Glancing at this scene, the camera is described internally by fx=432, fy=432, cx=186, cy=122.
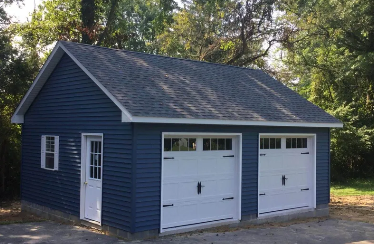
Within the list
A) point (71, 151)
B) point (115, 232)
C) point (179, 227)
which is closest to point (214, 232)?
point (179, 227)

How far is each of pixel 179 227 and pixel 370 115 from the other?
18.4 metres

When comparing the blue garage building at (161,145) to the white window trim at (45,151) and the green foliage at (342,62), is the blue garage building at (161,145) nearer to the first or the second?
the white window trim at (45,151)

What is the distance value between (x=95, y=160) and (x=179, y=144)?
2047 millimetres

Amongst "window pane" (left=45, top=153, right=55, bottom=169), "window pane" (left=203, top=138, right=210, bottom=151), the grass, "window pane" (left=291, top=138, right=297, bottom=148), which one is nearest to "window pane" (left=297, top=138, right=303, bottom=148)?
"window pane" (left=291, top=138, right=297, bottom=148)

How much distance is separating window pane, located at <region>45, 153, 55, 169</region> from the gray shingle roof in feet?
9.53

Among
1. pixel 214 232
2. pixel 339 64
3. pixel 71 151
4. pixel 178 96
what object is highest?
pixel 339 64

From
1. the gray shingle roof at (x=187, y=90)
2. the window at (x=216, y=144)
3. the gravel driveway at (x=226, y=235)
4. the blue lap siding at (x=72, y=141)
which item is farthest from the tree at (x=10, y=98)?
the window at (x=216, y=144)

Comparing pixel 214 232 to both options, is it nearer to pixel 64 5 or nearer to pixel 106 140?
pixel 106 140

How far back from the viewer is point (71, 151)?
10.8m

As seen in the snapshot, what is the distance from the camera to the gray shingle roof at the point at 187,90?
9409mm

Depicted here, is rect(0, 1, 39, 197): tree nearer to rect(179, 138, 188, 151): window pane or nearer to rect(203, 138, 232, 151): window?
rect(179, 138, 188, 151): window pane

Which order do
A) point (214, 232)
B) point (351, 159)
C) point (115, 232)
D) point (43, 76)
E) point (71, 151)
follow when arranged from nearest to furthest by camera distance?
point (115, 232) → point (214, 232) → point (71, 151) → point (43, 76) → point (351, 159)

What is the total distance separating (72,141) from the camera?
10.8 m

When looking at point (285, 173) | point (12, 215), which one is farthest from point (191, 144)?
point (12, 215)
